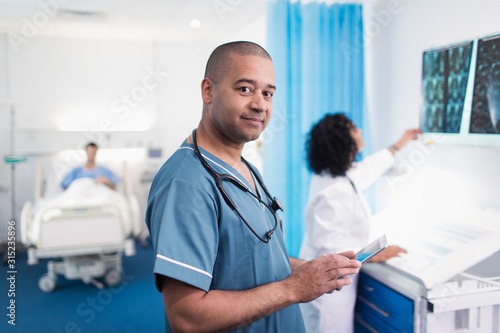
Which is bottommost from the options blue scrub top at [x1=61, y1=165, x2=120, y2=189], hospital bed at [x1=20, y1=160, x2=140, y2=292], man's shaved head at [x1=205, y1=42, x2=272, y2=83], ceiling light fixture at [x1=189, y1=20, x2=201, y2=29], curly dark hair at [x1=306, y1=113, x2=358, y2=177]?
hospital bed at [x1=20, y1=160, x2=140, y2=292]

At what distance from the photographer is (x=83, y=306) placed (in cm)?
283

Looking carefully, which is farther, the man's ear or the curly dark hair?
the curly dark hair

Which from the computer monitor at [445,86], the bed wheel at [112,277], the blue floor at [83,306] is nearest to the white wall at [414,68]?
the computer monitor at [445,86]

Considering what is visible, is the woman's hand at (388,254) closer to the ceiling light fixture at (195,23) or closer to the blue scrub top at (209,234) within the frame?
the blue scrub top at (209,234)

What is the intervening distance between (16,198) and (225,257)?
3829 millimetres

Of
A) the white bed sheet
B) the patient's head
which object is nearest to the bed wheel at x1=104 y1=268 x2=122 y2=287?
the white bed sheet

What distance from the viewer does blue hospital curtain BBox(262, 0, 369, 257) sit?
245 centimetres

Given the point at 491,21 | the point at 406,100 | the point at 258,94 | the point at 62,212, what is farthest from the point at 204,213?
the point at 62,212

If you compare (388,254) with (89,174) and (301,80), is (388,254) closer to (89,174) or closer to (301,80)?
(301,80)

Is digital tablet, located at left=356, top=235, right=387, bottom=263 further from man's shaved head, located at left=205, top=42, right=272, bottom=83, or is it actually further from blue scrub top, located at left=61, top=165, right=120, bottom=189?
blue scrub top, located at left=61, top=165, right=120, bottom=189

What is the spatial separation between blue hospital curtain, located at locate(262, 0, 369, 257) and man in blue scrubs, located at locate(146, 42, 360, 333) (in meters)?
1.45

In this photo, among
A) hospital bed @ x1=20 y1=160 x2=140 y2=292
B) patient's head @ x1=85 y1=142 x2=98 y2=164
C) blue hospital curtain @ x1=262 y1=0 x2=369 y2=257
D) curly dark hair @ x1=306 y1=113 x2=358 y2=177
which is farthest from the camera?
patient's head @ x1=85 y1=142 x2=98 y2=164

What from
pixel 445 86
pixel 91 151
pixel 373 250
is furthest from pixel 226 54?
pixel 91 151

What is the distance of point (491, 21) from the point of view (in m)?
1.69
